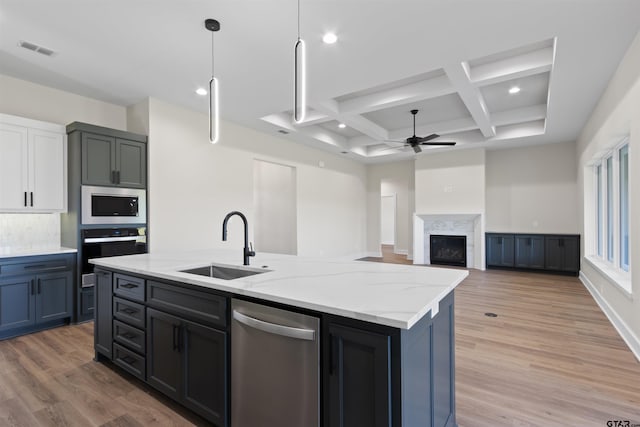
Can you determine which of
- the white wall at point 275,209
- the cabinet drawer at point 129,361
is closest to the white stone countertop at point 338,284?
the cabinet drawer at point 129,361

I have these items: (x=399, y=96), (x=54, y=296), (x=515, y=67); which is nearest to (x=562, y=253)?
(x=515, y=67)

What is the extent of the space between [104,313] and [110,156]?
2.18 meters

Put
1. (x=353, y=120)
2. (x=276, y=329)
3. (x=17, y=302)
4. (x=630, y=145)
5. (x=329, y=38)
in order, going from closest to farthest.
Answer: (x=276, y=329) < (x=329, y=38) < (x=630, y=145) < (x=17, y=302) < (x=353, y=120)

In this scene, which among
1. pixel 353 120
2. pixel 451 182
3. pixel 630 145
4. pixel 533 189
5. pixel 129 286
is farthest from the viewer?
pixel 451 182

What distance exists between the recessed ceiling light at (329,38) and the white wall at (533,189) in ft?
20.1

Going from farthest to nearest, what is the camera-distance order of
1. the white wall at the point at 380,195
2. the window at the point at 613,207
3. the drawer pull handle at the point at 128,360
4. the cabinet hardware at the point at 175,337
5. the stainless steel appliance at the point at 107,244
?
the white wall at the point at 380,195 < the window at the point at 613,207 < the stainless steel appliance at the point at 107,244 < the drawer pull handle at the point at 128,360 < the cabinet hardware at the point at 175,337

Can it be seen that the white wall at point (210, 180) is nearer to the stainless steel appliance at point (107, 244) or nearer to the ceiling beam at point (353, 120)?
the stainless steel appliance at point (107, 244)

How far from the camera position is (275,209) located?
7242 mm

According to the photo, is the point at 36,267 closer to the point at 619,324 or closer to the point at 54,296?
the point at 54,296

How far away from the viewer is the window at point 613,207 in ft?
12.6

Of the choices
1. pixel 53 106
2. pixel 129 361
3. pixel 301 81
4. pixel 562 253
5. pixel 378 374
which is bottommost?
pixel 129 361

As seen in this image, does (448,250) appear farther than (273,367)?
Yes

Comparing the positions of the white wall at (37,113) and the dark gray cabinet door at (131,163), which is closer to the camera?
the white wall at (37,113)

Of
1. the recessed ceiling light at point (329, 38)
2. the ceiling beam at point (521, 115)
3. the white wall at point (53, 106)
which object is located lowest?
the white wall at point (53, 106)
